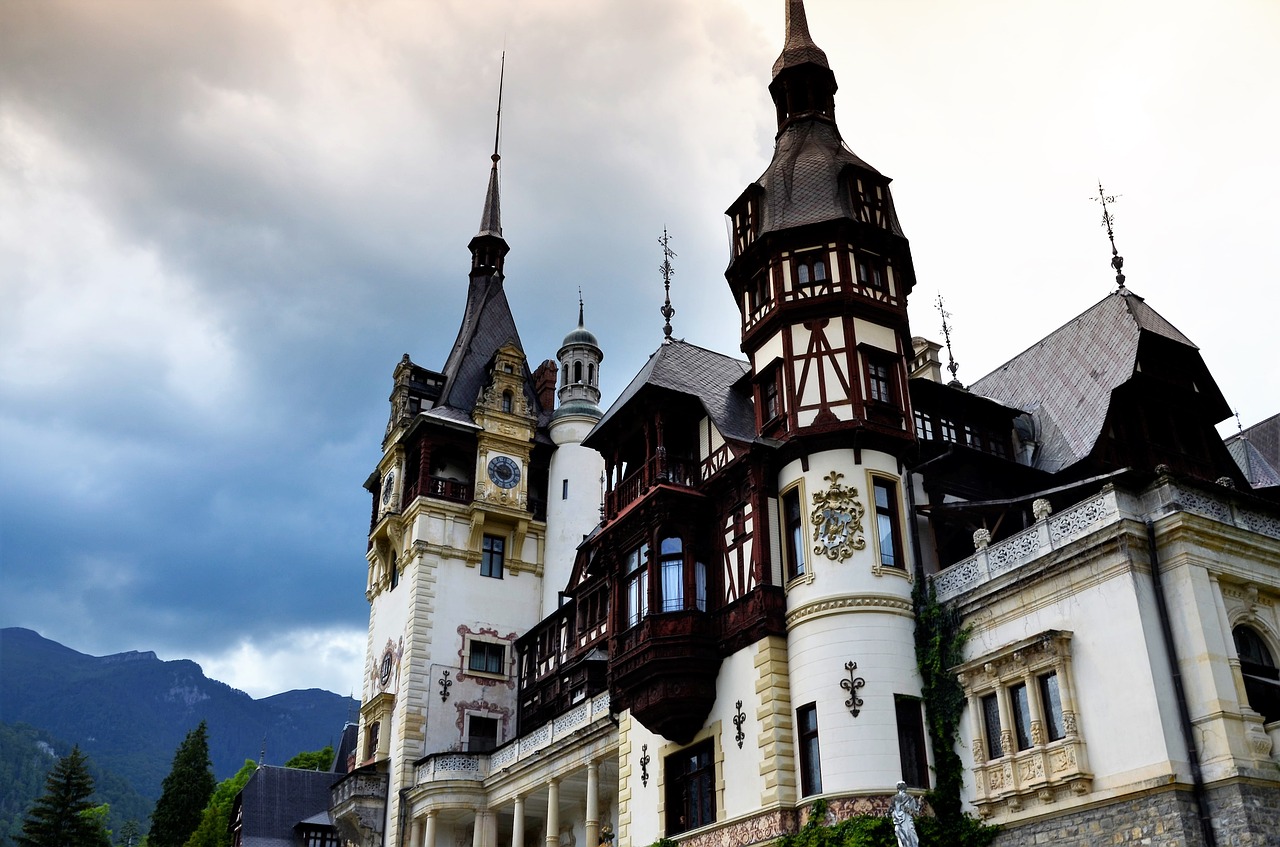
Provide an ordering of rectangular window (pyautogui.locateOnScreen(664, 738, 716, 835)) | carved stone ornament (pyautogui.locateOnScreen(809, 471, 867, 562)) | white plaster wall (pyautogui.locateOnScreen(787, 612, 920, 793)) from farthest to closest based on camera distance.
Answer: rectangular window (pyautogui.locateOnScreen(664, 738, 716, 835)), carved stone ornament (pyautogui.locateOnScreen(809, 471, 867, 562)), white plaster wall (pyautogui.locateOnScreen(787, 612, 920, 793))

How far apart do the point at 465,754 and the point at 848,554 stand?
20.4 metres

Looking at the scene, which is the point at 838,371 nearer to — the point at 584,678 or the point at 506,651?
the point at 584,678

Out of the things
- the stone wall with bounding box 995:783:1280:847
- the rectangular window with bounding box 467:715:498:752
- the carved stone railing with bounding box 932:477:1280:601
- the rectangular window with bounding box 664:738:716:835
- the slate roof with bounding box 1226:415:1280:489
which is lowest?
the stone wall with bounding box 995:783:1280:847

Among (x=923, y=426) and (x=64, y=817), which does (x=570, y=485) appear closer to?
(x=923, y=426)

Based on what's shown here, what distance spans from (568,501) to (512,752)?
1281 centimetres

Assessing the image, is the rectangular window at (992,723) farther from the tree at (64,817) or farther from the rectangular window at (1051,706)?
the tree at (64,817)

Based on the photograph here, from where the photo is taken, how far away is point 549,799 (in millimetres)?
38156

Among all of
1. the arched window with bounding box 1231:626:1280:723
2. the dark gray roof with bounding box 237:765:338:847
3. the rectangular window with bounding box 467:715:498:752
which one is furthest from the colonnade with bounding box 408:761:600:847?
the arched window with bounding box 1231:626:1280:723

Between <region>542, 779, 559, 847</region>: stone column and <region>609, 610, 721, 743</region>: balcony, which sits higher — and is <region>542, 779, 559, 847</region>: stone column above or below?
below

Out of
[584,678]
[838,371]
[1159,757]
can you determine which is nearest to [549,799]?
[584,678]

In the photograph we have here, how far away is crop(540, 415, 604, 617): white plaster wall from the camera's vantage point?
1962 inches

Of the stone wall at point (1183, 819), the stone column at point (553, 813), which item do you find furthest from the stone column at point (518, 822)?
the stone wall at point (1183, 819)

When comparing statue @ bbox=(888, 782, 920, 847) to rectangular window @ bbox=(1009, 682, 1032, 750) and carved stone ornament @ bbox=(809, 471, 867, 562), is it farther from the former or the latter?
carved stone ornament @ bbox=(809, 471, 867, 562)

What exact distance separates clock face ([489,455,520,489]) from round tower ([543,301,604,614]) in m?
1.77
